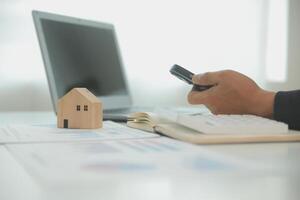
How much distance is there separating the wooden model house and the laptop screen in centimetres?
49

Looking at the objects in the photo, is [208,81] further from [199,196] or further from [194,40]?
[194,40]

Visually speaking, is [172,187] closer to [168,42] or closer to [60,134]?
[60,134]

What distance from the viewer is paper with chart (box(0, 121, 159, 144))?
69cm

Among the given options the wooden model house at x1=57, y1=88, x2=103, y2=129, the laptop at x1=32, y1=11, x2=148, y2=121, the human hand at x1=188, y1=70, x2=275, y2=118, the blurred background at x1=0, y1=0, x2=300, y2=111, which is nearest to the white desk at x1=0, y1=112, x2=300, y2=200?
the wooden model house at x1=57, y1=88, x2=103, y2=129

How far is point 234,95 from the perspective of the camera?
36.9 inches

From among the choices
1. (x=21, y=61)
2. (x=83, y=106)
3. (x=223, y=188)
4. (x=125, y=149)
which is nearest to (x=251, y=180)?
(x=223, y=188)

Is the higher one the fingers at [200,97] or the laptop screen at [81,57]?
the laptop screen at [81,57]

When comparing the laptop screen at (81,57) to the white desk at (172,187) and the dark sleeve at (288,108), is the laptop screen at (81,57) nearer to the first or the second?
the dark sleeve at (288,108)

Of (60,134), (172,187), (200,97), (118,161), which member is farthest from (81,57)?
(172,187)

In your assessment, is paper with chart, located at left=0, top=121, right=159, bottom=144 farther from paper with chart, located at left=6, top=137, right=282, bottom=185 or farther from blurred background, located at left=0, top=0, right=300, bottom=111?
blurred background, located at left=0, top=0, right=300, bottom=111

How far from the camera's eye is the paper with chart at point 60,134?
0.69 m

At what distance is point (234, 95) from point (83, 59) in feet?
2.40

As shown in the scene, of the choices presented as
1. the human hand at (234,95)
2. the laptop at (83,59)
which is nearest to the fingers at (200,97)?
the human hand at (234,95)

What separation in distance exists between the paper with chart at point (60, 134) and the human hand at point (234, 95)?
0.22 meters
